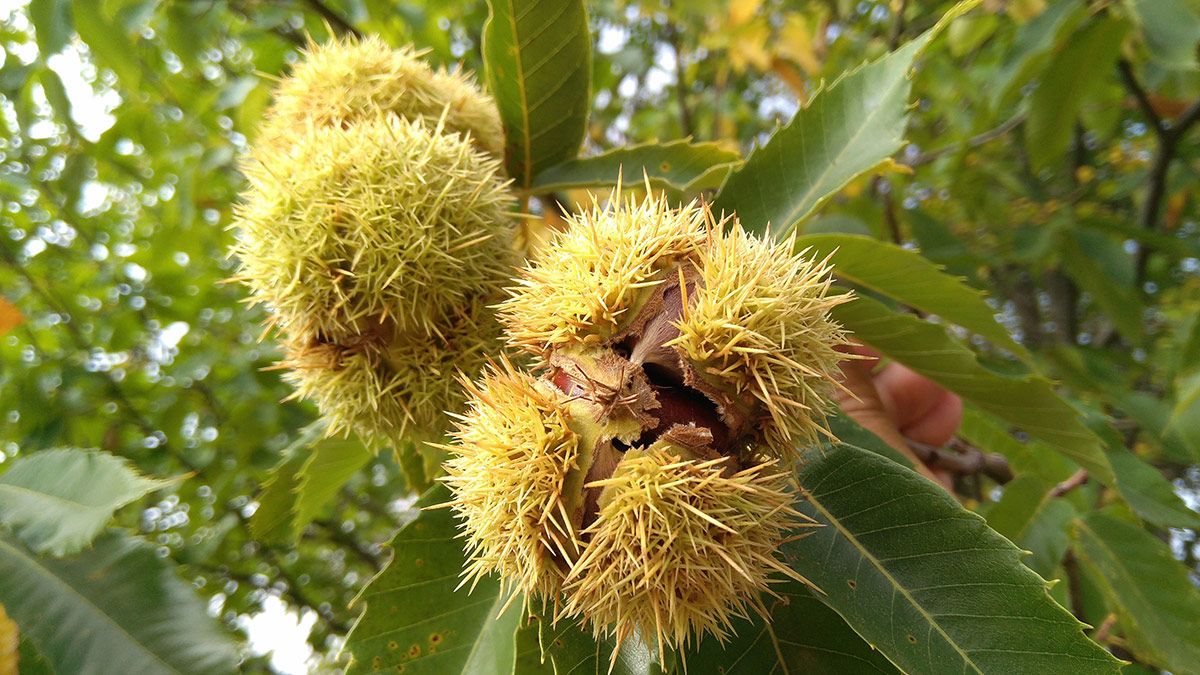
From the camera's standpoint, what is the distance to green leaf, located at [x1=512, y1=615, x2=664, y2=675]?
94 centimetres

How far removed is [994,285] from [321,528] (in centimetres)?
439

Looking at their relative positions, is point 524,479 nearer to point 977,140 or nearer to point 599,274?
point 599,274

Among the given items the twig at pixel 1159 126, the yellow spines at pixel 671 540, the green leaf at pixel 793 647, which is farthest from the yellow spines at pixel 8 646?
the twig at pixel 1159 126

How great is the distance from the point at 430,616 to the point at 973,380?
0.94 metres

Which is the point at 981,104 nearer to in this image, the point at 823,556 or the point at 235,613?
the point at 823,556

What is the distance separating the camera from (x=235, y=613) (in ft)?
10.7

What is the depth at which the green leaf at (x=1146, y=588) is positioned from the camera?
1.56 m

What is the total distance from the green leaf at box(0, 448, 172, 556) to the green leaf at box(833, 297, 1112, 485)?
99cm

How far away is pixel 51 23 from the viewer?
162 centimetres

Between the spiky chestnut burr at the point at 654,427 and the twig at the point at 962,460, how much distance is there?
1.16 m

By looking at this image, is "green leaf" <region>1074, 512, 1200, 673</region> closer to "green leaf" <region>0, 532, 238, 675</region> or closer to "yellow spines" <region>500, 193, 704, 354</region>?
"yellow spines" <region>500, 193, 704, 354</region>

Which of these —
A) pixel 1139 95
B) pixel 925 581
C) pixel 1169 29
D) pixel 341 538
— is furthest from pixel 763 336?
pixel 341 538

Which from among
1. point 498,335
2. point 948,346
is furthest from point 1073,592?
point 498,335

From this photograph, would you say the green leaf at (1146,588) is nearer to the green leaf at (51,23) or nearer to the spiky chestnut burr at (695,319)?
the spiky chestnut burr at (695,319)
